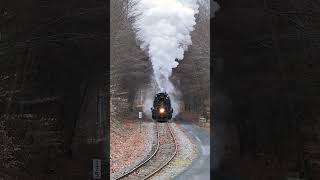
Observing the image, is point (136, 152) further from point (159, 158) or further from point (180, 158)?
point (180, 158)

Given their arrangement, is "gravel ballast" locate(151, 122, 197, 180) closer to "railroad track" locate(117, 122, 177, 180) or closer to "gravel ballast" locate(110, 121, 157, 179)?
"railroad track" locate(117, 122, 177, 180)

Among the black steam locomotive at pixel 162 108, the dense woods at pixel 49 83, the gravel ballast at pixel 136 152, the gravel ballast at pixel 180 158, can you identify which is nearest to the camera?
the dense woods at pixel 49 83

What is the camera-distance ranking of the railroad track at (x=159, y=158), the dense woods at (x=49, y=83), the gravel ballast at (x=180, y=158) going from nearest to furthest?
the dense woods at (x=49, y=83), the railroad track at (x=159, y=158), the gravel ballast at (x=180, y=158)

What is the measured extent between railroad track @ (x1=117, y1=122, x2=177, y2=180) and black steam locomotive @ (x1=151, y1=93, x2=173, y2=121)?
0.72 meters

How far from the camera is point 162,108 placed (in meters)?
18.7

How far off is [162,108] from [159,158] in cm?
444

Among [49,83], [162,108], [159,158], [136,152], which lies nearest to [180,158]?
[159,158]

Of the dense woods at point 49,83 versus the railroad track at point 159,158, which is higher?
the dense woods at point 49,83

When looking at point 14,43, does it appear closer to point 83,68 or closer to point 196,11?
point 83,68

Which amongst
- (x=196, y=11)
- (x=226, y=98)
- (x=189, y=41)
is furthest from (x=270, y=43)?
(x=189, y=41)

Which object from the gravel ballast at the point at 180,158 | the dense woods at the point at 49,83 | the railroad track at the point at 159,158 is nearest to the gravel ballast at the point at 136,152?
the railroad track at the point at 159,158

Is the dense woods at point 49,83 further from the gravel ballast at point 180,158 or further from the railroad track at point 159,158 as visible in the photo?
the gravel ballast at point 180,158

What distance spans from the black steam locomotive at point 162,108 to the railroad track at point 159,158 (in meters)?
0.72

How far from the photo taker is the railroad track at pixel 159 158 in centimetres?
1191
